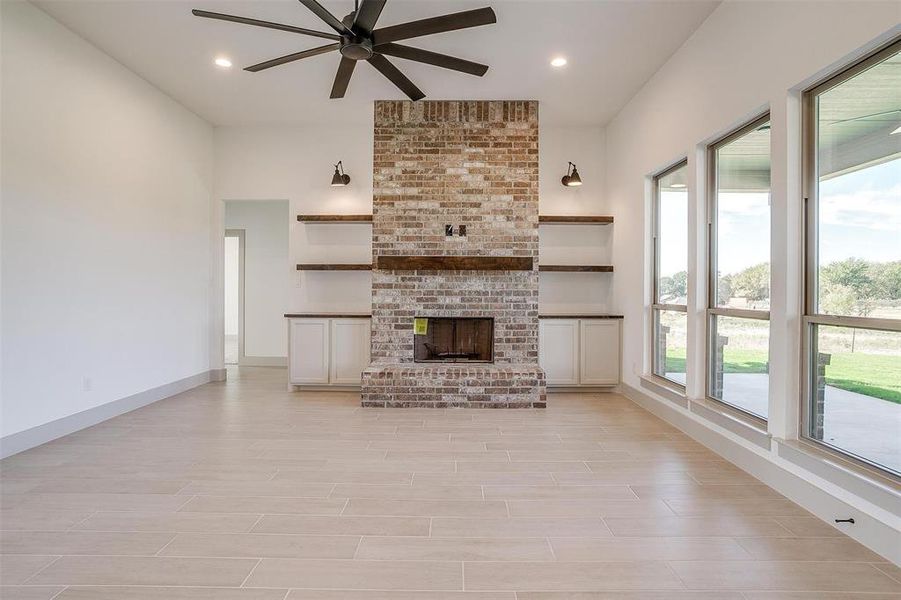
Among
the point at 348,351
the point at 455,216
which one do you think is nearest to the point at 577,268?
the point at 455,216

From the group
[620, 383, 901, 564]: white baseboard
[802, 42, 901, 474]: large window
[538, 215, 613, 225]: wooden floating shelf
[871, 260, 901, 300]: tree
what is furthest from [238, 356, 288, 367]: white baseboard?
[871, 260, 901, 300]: tree

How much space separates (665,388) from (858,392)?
1848 mm

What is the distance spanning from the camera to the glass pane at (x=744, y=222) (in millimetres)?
2957

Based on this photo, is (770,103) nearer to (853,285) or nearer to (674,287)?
(853,285)

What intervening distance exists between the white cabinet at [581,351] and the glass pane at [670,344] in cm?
70

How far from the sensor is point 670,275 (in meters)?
4.32

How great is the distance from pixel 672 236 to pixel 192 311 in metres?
5.18

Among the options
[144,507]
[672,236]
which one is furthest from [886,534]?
[144,507]

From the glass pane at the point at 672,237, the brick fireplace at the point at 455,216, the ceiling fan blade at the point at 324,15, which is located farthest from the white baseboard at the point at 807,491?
the ceiling fan blade at the point at 324,15

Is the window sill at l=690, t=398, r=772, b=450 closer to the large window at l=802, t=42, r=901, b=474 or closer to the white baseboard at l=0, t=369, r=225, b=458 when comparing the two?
the large window at l=802, t=42, r=901, b=474

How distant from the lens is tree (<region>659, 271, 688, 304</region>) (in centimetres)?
402

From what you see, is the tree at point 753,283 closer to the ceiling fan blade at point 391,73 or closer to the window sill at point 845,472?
the window sill at point 845,472

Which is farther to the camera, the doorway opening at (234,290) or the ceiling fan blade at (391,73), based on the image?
the doorway opening at (234,290)

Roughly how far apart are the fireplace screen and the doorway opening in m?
3.37
